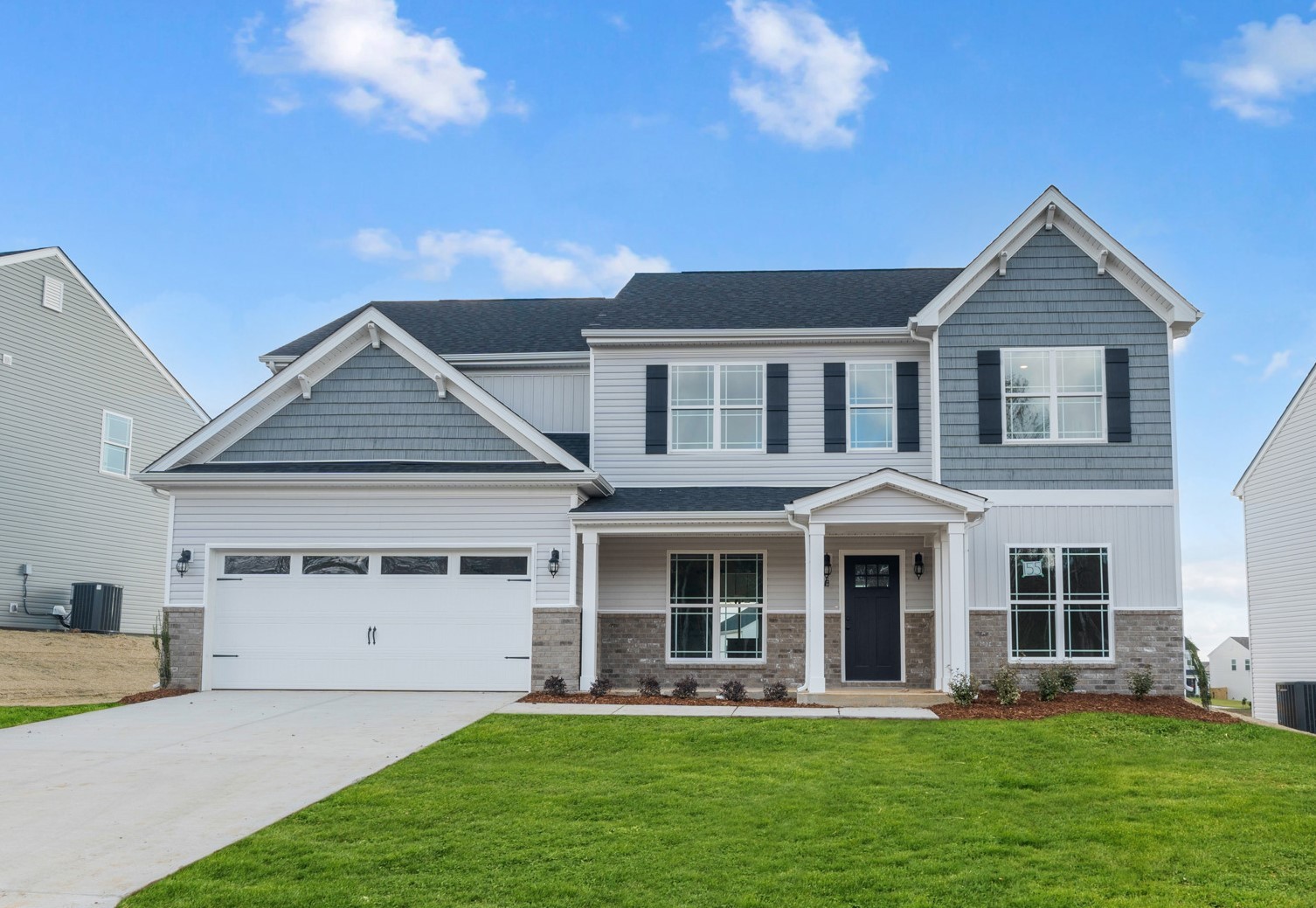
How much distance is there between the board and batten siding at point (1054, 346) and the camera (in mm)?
18656

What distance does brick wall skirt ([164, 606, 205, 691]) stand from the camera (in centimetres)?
1847

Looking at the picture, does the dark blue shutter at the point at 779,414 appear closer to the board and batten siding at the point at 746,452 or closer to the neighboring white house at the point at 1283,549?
the board and batten siding at the point at 746,452

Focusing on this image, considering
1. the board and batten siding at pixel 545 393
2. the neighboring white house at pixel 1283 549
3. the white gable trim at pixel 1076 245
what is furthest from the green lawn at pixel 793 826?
the neighboring white house at pixel 1283 549

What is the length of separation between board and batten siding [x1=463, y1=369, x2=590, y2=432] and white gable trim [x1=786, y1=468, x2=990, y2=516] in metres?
5.30

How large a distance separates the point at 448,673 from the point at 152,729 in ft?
14.8

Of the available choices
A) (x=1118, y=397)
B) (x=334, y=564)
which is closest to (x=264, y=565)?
(x=334, y=564)

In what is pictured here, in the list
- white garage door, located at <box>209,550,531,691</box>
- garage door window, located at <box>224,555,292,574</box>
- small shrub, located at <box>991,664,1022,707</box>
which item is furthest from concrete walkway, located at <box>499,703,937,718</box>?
garage door window, located at <box>224,555,292,574</box>

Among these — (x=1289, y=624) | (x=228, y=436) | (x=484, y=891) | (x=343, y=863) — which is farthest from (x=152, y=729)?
(x=1289, y=624)

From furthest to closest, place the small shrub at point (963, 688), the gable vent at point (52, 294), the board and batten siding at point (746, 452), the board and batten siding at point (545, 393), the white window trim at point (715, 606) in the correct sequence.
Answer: the gable vent at point (52, 294) → the board and batten siding at point (545, 393) → the board and batten siding at point (746, 452) → the white window trim at point (715, 606) → the small shrub at point (963, 688)

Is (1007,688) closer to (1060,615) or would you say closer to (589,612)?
(1060,615)

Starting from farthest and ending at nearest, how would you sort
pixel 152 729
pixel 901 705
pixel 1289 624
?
pixel 1289 624, pixel 901 705, pixel 152 729

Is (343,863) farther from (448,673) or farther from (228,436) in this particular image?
(228,436)

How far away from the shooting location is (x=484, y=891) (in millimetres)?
8258

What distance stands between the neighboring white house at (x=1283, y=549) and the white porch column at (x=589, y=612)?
498 inches
